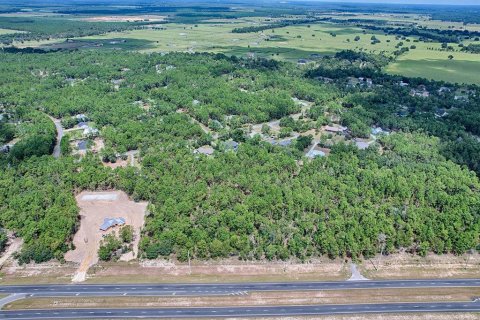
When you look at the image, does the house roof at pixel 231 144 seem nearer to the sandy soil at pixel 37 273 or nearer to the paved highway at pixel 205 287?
the paved highway at pixel 205 287

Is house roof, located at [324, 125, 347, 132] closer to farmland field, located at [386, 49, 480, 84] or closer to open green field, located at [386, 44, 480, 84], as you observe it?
farmland field, located at [386, 49, 480, 84]

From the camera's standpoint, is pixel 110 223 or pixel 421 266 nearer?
pixel 421 266

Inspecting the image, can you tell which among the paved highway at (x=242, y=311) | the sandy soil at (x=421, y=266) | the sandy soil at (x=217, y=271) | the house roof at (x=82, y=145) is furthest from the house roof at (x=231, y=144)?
the paved highway at (x=242, y=311)

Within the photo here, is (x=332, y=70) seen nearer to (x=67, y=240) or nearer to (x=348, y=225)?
(x=348, y=225)

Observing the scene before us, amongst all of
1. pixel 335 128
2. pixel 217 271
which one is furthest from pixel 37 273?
pixel 335 128

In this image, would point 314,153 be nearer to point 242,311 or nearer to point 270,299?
point 270,299
